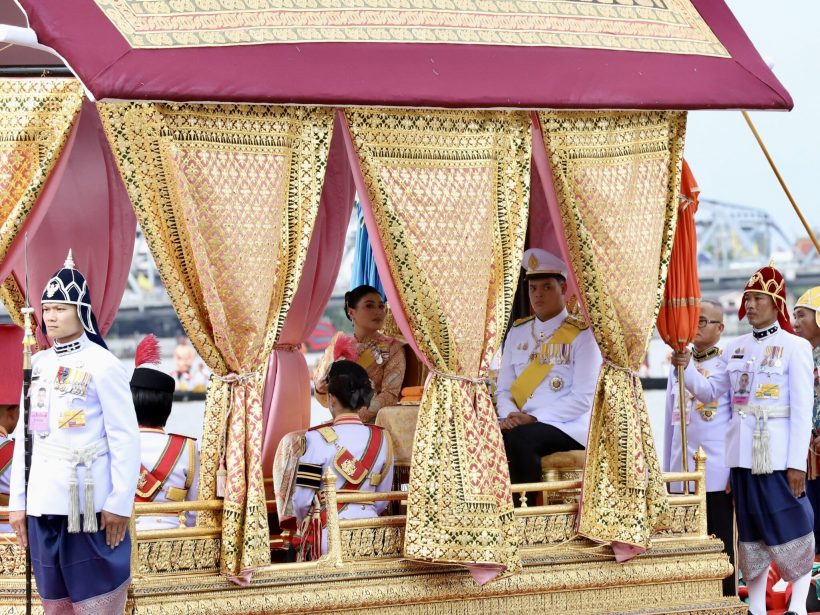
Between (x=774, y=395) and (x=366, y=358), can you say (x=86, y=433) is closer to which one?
(x=366, y=358)

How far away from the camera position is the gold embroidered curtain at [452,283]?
614 centimetres

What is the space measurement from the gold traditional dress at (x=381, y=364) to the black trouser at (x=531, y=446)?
103 centimetres

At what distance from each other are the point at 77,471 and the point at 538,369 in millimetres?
2902

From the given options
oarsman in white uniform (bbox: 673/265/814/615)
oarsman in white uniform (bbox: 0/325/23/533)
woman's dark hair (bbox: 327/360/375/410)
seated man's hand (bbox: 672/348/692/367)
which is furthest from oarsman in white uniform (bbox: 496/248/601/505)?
oarsman in white uniform (bbox: 0/325/23/533)

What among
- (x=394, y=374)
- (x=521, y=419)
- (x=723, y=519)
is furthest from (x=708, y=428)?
(x=394, y=374)

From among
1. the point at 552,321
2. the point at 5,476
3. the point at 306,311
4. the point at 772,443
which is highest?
the point at 306,311

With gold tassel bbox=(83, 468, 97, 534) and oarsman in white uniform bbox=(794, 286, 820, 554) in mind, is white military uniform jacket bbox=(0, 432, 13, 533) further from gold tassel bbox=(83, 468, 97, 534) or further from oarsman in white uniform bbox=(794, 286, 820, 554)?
oarsman in white uniform bbox=(794, 286, 820, 554)

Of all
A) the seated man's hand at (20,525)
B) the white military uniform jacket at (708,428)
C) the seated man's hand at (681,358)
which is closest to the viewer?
the seated man's hand at (20,525)

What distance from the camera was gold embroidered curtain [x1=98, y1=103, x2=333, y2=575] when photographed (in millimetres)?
5777

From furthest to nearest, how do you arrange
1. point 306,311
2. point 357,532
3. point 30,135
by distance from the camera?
point 306,311 < point 357,532 < point 30,135

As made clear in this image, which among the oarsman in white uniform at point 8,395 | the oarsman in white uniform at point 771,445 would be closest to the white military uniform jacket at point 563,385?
the oarsman in white uniform at point 771,445

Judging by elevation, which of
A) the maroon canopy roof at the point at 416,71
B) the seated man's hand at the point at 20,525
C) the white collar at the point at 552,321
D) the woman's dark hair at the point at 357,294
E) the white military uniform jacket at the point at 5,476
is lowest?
the seated man's hand at the point at 20,525

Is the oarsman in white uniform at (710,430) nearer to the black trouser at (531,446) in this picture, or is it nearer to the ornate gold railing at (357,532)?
the ornate gold railing at (357,532)

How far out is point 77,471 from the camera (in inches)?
203
